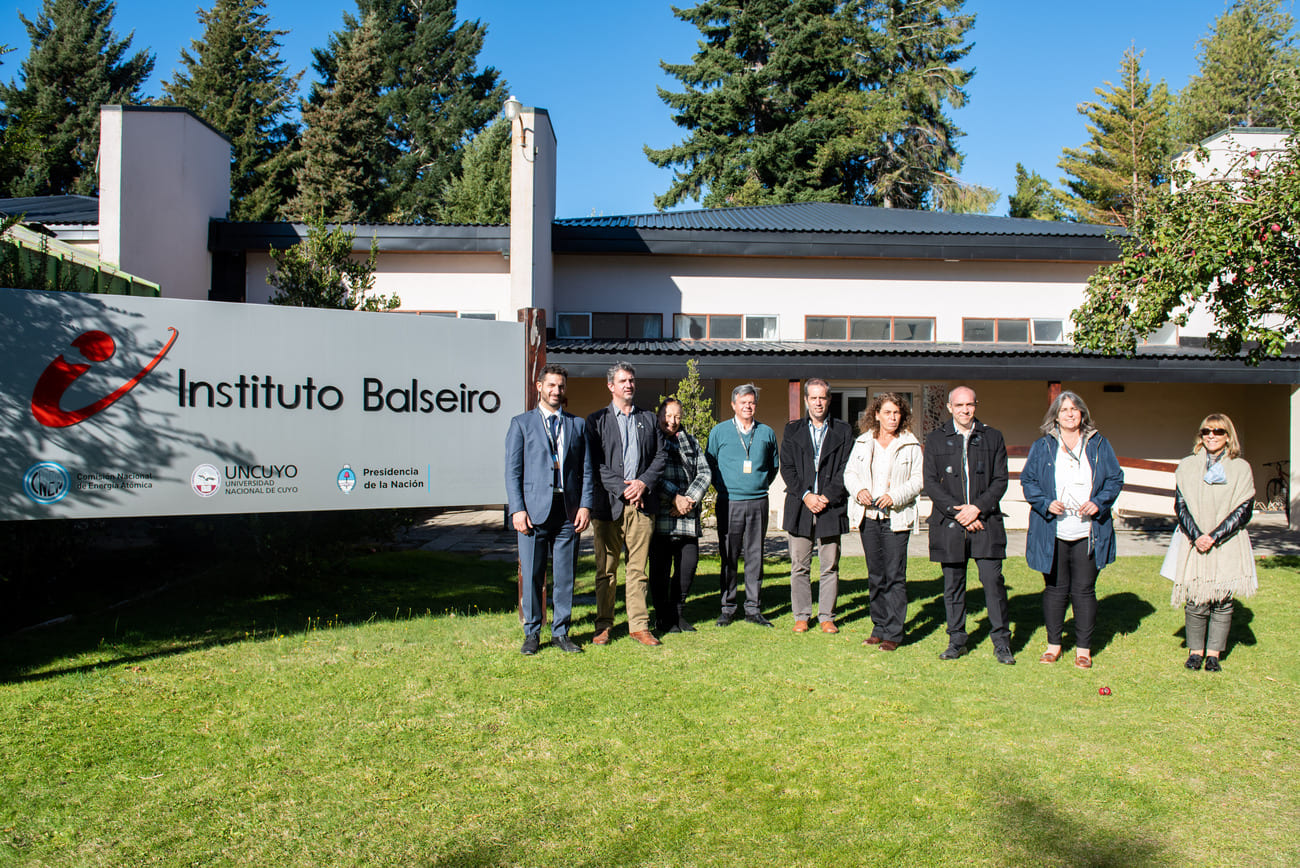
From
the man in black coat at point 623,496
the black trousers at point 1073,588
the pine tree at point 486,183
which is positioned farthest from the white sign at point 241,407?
the pine tree at point 486,183

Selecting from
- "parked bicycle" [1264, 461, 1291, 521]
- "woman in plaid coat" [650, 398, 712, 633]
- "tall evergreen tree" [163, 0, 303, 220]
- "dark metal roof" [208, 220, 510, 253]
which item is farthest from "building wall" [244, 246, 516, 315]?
"tall evergreen tree" [163, 0, 303, 220]

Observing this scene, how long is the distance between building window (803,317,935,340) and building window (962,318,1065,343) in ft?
2.68

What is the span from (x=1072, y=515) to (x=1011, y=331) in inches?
486

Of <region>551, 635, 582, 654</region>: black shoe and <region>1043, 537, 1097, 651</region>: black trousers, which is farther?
<region>551, 635, 582, 654</region>: black shoe

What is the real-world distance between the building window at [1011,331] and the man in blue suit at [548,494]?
42.5 ft

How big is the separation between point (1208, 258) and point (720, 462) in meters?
4.97

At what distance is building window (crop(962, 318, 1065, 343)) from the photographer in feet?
55.5

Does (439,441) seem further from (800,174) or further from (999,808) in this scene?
(800,174)

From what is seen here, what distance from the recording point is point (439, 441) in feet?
20.5

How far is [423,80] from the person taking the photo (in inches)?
1650

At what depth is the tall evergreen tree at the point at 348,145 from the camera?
1287 inches

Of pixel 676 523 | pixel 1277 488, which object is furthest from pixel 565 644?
pixel 1277 488

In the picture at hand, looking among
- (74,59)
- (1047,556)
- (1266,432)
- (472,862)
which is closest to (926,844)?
(472,862)

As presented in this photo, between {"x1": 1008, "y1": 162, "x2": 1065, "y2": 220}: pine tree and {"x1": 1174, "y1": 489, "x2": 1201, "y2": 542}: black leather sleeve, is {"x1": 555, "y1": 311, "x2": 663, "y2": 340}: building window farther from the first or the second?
{"x1": 1008, "y1": 162, "x2": 1065, "y2": 220}: pine tree
